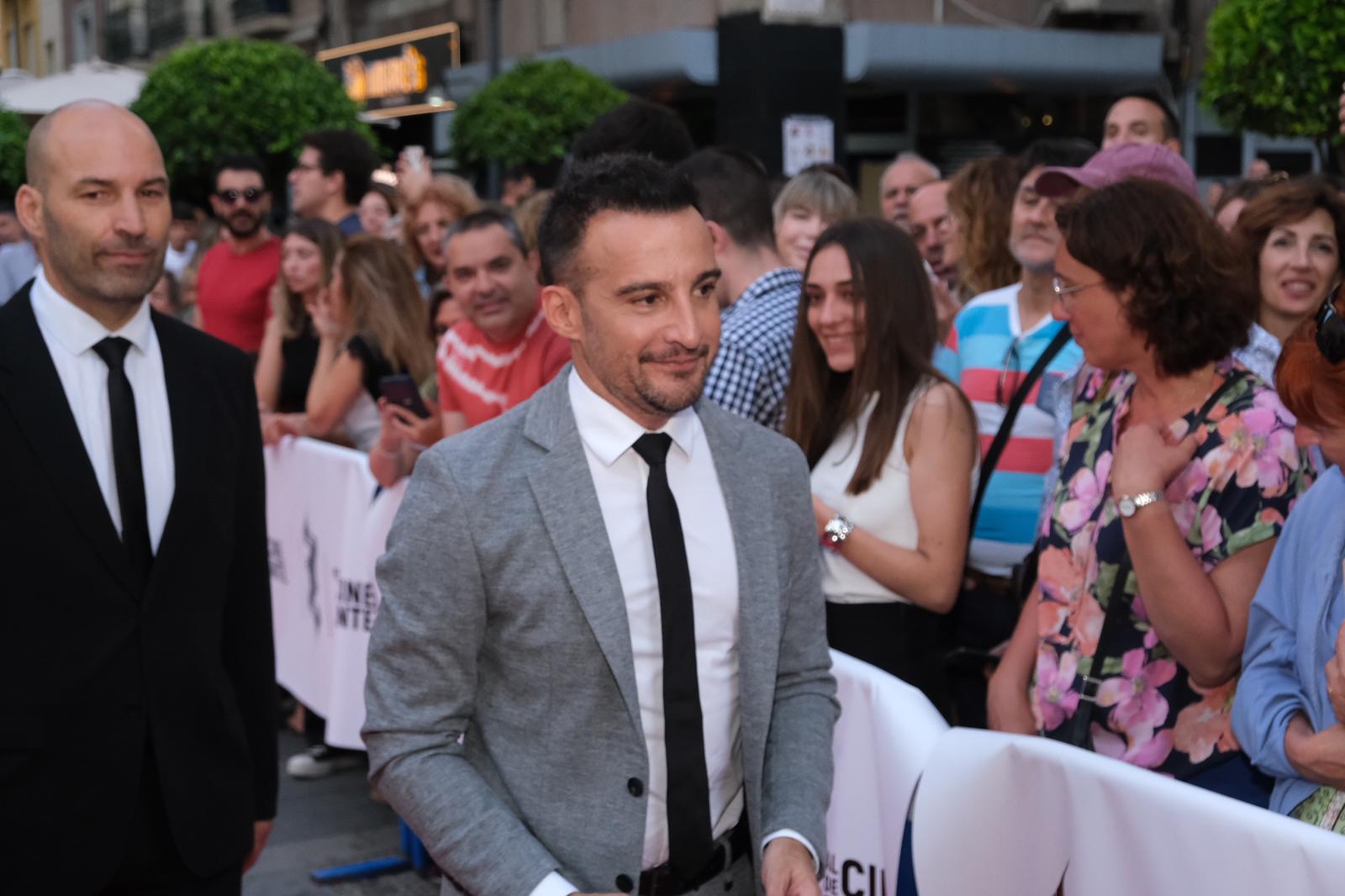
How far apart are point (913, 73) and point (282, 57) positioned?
29.8ft

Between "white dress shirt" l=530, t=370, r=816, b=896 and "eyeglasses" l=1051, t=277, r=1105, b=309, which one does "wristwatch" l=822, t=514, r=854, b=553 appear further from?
"white dress shirt" l=530, t=370, r=816, b=896

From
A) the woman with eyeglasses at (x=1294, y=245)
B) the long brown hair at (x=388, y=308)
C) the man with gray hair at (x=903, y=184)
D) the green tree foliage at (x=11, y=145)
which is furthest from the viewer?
the green tree foliage at (x=11, y=145)

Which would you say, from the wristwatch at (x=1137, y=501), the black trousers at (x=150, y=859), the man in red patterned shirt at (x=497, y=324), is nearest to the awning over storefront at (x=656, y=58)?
the man in red patterned shirt at (x=497, y=324)

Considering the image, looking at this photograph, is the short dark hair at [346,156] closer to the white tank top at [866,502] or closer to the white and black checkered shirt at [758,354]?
the white and black checkered shirt at [758,354]

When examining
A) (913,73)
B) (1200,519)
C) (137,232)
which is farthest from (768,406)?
(913,73)

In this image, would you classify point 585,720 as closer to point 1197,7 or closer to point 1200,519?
point 1200,519

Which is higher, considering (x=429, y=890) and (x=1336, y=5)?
(x=1336, y=5)

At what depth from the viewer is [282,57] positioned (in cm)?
1309

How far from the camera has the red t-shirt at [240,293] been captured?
7.38 m

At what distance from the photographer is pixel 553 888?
80.0 inches

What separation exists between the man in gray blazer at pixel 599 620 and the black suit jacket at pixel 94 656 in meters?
0.82

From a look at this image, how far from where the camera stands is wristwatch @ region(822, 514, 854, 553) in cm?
356

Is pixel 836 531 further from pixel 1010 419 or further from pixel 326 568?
pixel 326 568

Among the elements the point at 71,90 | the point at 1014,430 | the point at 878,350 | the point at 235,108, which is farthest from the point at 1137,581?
the point at 71,90
